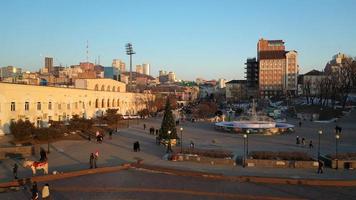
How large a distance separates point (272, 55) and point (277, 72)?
24.5 ft

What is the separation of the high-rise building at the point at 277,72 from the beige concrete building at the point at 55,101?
9043 cm

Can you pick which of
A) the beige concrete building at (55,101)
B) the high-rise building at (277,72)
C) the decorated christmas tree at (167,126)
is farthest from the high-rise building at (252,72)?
the decorated christmas tree at (167,126)

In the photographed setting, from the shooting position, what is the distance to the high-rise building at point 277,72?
16475 cm

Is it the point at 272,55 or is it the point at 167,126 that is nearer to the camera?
the point at 167,126

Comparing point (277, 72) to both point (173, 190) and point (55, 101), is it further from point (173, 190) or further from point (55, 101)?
point (173, 190)

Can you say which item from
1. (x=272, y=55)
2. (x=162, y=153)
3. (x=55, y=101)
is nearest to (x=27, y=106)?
(x=55, y=101)

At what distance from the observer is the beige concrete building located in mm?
46688

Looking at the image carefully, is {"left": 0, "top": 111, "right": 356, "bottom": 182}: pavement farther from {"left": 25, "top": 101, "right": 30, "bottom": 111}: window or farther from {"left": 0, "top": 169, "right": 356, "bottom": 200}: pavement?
{"left": 25, "top": 101, "right": 30, "bottom": 111}: window

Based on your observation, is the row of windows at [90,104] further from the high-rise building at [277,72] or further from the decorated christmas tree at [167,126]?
the high-rise building at [277,72]

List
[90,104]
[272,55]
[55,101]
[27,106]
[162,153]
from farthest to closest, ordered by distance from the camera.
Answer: [272,55]
[90,104]
[55,101]
[27,106]
[162,153]

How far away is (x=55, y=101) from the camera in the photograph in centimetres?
5794

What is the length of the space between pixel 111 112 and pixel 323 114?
135 feet

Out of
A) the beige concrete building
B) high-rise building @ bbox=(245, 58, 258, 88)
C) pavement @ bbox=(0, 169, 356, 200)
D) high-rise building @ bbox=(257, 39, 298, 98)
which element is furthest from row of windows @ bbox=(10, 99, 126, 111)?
high-rise building @ bbox=(245, 58, 258, 88)

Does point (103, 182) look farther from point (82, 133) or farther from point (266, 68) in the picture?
point (266, 68)
